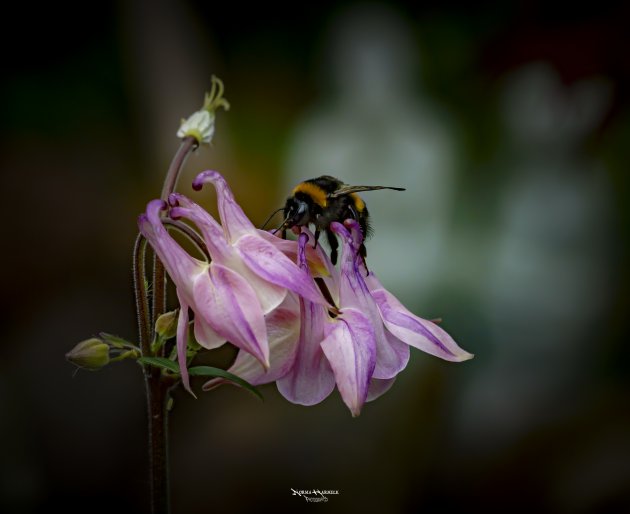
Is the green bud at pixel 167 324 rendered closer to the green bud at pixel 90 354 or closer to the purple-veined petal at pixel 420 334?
the green bud at pixel 90 354

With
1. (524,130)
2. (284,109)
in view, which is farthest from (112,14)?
(524,130)

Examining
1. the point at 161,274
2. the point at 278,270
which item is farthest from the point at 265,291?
the point at 161,274

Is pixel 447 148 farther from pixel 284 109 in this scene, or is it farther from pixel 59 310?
pixel 59 310

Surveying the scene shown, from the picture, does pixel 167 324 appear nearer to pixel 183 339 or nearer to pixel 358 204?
pixel 183 339

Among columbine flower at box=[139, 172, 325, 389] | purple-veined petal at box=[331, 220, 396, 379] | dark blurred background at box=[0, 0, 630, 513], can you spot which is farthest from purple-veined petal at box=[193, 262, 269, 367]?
dark blurred background at box=[0, 0, 630, 513]

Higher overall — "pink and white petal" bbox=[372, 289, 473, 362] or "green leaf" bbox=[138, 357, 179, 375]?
"green leaf" bbox=[138, 357, 179, 375]

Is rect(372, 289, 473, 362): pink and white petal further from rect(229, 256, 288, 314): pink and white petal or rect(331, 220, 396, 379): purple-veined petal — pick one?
rect(229, 256, 288, 314): pink and white petal
